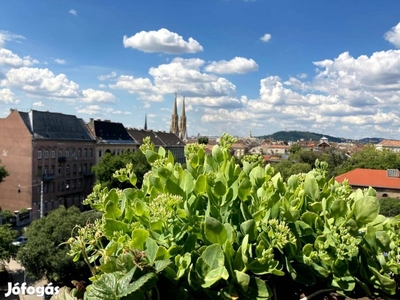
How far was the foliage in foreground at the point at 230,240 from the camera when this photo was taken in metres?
1.24

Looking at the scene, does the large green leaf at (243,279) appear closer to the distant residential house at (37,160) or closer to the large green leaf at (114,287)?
the large green leaf at (114,287)

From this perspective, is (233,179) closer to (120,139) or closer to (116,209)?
(116,209)

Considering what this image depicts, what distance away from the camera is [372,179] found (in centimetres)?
3092

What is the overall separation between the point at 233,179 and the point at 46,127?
3467cm

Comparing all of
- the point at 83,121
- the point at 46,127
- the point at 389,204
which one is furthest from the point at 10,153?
the point at 389,204

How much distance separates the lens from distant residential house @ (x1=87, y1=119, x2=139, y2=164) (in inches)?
1585

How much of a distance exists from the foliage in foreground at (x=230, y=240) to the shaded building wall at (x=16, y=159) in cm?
3246

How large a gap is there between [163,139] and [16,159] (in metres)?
27.5

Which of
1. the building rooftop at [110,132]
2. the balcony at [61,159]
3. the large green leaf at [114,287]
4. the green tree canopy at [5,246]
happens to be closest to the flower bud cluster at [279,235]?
the large green leaf at [114,287]

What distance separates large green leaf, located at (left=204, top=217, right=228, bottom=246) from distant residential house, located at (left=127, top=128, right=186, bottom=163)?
1851 inches

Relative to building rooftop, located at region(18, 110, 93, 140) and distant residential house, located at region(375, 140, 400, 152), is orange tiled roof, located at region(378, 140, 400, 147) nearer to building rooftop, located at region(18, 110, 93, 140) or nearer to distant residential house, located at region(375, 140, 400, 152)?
distant residential house, located at region(375, 140, 400, 152)

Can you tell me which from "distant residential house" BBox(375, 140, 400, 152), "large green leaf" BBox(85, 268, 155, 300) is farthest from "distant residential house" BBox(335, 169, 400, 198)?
"distant residential house" BBox(375, 140, 400, 152)

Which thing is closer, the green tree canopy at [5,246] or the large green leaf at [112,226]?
the large green leaf at [112,226]

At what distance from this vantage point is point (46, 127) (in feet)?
108
